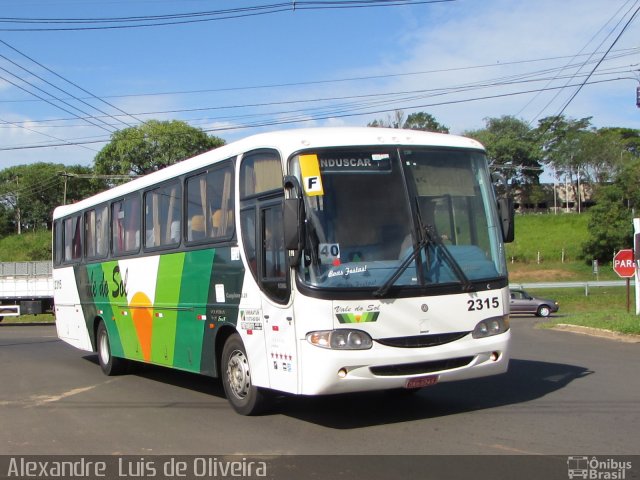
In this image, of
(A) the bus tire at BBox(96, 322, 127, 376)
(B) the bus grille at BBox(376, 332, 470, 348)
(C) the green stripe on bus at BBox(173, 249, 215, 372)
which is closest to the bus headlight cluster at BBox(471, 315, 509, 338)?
(B) the bus grille at BBox(376, 332, 470, 348)

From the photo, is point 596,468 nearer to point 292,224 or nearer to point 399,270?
point 399,270

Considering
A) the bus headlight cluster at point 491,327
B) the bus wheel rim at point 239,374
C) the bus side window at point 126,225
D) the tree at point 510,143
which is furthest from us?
the tree at point 510,143

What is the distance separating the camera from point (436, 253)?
7227mm

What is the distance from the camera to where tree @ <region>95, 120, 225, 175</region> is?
6925 cm

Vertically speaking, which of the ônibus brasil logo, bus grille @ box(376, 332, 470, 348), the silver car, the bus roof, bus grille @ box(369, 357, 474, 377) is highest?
the bus roof

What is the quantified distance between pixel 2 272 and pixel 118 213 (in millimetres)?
21084

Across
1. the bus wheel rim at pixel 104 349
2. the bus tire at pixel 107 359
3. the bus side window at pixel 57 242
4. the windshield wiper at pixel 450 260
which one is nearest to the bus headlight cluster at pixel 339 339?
the windshield wiper at pixel 450 260

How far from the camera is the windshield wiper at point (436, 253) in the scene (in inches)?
272

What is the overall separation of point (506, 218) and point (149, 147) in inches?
2580

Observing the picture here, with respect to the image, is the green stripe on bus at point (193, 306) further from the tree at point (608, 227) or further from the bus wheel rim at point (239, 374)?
the tree at point (608, 227)

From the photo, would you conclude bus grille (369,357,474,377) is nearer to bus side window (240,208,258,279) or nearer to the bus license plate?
the bus license plate

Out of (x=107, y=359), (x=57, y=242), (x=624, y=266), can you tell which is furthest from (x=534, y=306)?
(x=107, y=359)

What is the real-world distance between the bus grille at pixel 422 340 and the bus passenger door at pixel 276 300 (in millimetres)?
941

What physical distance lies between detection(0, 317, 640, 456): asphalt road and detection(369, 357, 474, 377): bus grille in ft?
1.96
